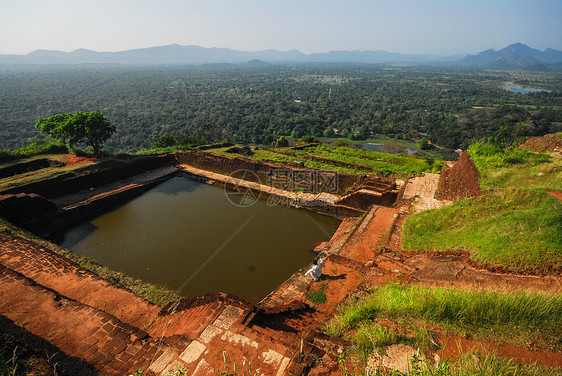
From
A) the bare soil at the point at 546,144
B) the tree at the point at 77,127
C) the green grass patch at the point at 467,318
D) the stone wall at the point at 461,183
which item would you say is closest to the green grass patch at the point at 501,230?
the green grass patch at the point at 467,318

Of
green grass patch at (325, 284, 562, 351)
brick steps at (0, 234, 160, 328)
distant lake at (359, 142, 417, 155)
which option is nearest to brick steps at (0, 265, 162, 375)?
brick steps at (0, 234, 160, 328)

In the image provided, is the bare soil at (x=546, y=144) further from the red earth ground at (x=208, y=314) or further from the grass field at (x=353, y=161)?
the red earth ground at (x=208, y=314)

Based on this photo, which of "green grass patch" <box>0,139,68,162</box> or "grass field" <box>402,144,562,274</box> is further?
"green grass patch" <box>0,139,68,162</box>

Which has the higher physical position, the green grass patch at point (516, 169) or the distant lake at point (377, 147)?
the green grass patch at point (516, 169)

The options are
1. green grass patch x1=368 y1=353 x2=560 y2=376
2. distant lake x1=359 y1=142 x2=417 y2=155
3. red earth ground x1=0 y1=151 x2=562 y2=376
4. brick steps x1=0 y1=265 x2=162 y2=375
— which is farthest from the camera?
distant lake x1=359 y1=142 x2=417 y2=155

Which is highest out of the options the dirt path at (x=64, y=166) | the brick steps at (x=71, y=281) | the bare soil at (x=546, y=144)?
the bare soil at (x=546, y=144)

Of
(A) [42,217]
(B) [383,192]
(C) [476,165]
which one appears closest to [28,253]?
(A) [42,217]

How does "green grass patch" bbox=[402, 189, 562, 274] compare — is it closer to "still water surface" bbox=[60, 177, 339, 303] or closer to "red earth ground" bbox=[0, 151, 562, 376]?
"red earth ground" bbox=[0, 151, 562, 376]

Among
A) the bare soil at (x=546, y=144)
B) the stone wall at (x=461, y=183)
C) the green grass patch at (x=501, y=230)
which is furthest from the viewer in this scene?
the bare soil at (x=546, y=144)
